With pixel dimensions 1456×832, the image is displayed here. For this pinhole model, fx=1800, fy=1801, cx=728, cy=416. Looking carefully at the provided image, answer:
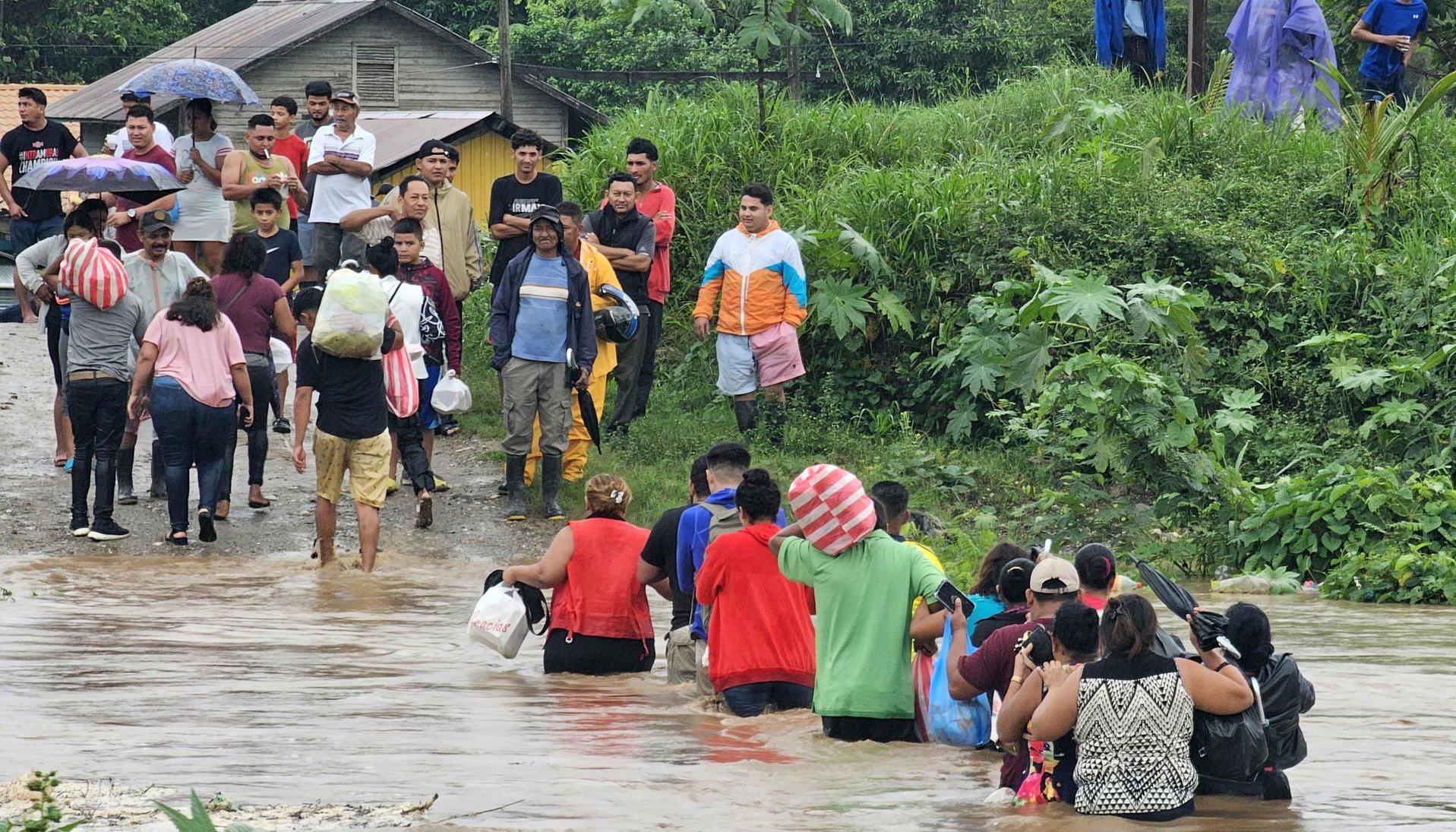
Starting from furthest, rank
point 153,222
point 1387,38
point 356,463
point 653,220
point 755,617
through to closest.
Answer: point 1387,38 < point 653,220 < point 153,222 < point 356,463 < point 755,617

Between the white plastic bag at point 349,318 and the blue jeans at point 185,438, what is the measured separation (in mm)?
1217

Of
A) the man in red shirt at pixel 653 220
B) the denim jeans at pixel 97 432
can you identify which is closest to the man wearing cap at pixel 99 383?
the denim jeans at pixel 97 432

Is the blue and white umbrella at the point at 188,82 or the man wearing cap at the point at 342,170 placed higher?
the blue and white umbrella at the point at 188,82

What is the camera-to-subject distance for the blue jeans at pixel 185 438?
37.8ft

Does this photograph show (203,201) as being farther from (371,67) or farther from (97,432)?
(371,67)

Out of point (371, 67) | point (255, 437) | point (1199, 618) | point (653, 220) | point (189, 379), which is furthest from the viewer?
point (371, 67)

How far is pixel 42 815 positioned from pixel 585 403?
771 cm

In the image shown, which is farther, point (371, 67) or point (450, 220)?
point (371, 67)

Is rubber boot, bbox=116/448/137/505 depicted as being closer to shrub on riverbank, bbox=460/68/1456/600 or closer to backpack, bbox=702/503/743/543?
shrub on riverbank, bbox=460/68/1456/600

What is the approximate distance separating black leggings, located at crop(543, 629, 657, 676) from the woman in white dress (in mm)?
7307

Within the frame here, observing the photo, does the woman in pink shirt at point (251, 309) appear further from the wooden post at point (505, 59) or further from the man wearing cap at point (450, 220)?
the wooden post at point (505, 59)

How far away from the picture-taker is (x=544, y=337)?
39.8 ft

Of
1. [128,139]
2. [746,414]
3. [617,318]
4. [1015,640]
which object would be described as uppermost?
[128,139]

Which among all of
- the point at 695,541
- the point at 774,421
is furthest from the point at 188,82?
the point at 695,541
